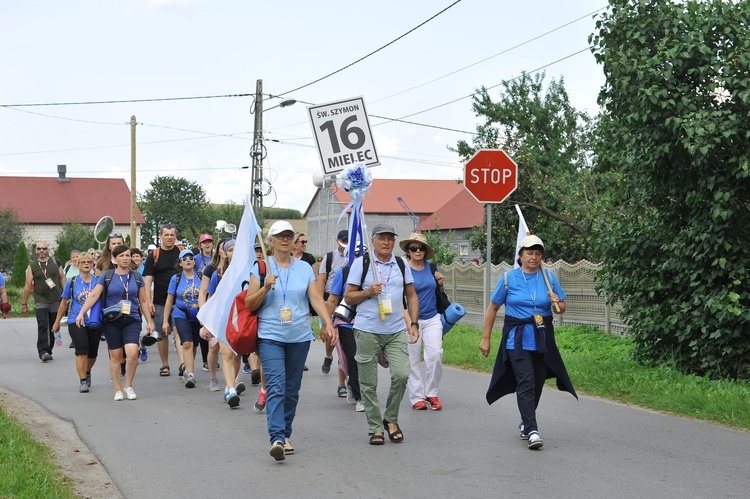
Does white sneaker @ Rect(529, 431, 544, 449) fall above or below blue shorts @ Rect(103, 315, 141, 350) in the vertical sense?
below

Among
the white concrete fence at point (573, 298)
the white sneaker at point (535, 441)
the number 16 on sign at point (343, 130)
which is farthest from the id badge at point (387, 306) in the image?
the white concrete fence at point (573, 298)

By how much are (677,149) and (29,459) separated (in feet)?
24.4

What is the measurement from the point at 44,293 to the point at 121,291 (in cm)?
623

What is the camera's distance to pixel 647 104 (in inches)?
431

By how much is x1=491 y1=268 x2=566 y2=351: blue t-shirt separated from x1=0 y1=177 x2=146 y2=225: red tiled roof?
75885mm

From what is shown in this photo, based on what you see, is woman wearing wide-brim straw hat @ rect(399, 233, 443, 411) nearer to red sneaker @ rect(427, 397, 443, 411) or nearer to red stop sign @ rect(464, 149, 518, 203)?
red sneaker @ rect(427, 397, 443, 411)

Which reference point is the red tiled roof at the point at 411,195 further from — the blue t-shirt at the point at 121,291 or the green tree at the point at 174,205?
the blue t-shirt at the point at 121,291

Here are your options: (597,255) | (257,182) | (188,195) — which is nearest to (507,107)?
(257,182)

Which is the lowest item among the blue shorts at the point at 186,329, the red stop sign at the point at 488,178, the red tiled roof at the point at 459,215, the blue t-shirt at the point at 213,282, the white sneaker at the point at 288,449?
the white sneaker at the point at 288,449

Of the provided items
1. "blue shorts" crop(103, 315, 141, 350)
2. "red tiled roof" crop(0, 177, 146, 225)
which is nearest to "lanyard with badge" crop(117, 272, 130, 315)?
"blue shorts" crop(103, 315, 141, 350)

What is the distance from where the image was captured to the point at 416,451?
26.0 feet

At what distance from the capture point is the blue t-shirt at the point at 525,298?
8.34 meters

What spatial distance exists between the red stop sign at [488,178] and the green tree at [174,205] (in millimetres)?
94090

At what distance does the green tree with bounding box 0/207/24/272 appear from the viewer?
6981cm
